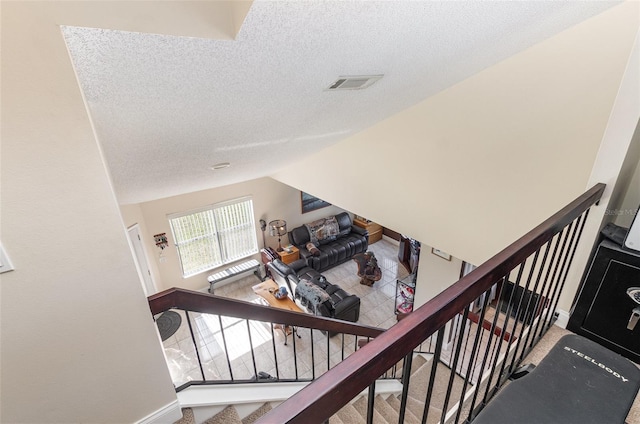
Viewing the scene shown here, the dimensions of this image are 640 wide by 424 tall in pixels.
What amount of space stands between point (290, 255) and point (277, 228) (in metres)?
0.75

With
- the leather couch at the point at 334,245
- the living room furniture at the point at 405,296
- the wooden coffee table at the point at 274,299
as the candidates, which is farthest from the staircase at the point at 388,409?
the leather couch at the point at 334,245

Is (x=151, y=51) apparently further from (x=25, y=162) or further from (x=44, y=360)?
(x=44, y=360)

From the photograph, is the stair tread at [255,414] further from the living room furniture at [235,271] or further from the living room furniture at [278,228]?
the living room furniture at [278,228]

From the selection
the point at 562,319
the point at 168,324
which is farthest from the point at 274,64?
the point at 168,324

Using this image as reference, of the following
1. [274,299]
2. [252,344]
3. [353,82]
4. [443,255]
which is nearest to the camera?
[353,82]

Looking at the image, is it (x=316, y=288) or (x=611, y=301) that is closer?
(x=611, y=301)

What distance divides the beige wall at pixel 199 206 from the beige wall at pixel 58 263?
3.80m

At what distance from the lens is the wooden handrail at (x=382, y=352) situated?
59cm

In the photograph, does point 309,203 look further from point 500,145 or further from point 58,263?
point 58,263

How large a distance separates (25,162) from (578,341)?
2281 millimetres

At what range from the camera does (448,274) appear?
16.5 feet

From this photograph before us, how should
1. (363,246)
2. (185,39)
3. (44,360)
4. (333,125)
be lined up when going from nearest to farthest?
1. (185,39)
2. (44,360)
3. (333,125)
4. (363,246)

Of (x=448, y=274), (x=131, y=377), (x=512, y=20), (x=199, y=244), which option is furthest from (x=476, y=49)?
(x=199, y=244)

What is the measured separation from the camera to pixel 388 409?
2932mm
